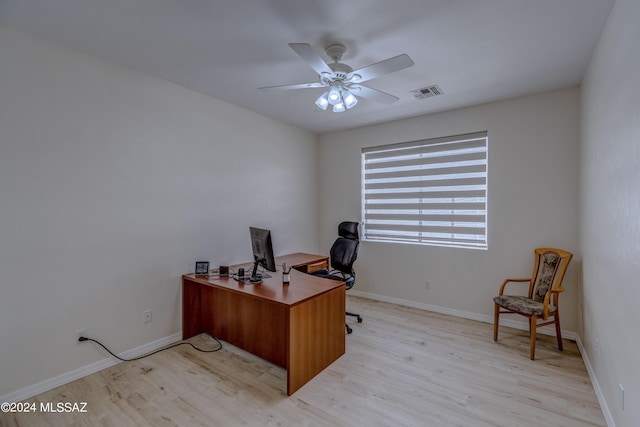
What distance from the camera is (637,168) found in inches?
54.4

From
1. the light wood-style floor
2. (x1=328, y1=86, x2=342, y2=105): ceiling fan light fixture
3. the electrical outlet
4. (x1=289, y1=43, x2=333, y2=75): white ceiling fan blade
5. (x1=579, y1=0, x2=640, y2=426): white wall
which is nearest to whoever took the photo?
(x1=579, y1=0, x2=640, y2=426): white wall

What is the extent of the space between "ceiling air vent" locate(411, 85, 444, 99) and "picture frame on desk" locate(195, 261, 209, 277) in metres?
2.87

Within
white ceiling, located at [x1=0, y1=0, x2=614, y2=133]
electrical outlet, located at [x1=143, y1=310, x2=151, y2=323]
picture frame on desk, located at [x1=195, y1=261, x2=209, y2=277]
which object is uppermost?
white ceiling, located at [x1=0, y1=0, x2=614, y2=133]

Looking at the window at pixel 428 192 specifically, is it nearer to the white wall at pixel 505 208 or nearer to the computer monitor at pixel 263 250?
the white wall at pixel 505 208

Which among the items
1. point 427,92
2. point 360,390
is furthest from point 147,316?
point 427,92

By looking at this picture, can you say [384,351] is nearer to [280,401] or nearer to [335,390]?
[335,390]

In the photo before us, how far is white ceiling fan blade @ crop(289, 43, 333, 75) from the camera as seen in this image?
1721mm

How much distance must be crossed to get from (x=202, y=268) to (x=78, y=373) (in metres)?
1.22

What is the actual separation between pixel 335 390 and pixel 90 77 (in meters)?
3.19

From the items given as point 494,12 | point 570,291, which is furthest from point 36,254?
point 570,291

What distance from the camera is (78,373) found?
7.44 feet

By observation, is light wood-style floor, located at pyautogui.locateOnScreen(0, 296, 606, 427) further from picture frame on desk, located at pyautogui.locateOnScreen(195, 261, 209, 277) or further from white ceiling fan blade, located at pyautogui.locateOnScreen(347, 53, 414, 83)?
white ceiling fan blade, located at pyautogui.locateOnScreen(347, 53, 414, 83)

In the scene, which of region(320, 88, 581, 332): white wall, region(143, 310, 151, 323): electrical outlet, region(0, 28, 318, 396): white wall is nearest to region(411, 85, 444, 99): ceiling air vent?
region(320, 88, 581, 332): white wall

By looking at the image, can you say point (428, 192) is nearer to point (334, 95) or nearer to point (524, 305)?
point (524, 305)
